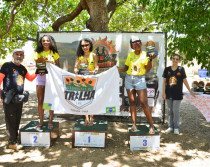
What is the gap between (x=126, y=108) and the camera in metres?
5.56

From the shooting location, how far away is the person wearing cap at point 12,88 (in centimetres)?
366

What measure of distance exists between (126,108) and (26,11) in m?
7.80

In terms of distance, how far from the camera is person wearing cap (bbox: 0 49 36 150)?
→ 3665 millimetres

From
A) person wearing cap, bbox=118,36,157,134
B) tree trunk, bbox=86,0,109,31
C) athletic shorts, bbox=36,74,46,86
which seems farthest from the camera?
tree trunk, bbox=86,0,109,31

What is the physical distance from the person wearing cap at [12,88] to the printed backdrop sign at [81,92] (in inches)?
21.6

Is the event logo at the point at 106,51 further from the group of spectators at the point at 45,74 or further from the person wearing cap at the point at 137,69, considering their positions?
the person wearing cap at the point at 137,69

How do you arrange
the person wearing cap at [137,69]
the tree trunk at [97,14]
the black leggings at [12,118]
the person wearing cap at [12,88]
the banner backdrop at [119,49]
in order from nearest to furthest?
1. the person wearing cap at [12,88]
2. the black leggings at [12,118]
3. the person wearing cap at [137,69]
4. the banner backdrop at [119,49]
5. the tree trunk at [97,14]

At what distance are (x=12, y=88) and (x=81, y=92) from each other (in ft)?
4.40

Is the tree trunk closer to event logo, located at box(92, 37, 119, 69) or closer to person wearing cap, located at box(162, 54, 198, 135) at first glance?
event logo, located at box(92, 37, 119, 69)

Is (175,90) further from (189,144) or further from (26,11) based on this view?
(26,11)

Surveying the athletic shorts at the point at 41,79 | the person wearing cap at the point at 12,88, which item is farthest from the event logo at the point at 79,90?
the person wearing cap at the point at 12,88

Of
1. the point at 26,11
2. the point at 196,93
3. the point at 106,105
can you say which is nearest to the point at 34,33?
the point at 26,11

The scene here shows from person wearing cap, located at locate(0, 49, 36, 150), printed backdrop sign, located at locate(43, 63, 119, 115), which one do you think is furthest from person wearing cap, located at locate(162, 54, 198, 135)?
person wearing cap, located at locate(0, 49, 36, 150)

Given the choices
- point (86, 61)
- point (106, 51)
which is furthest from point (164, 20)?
point (86, 61)
